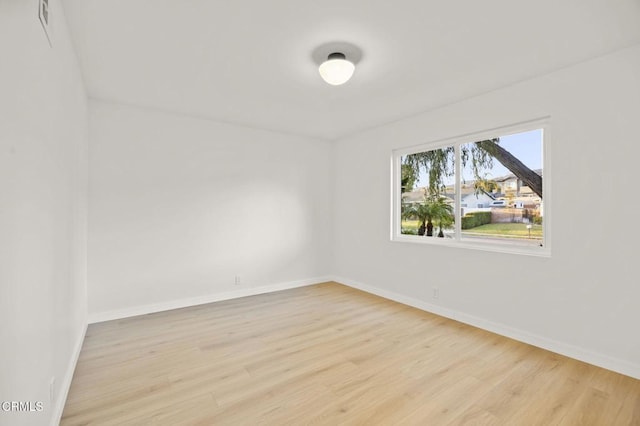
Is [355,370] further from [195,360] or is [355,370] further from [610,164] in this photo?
[610,164]

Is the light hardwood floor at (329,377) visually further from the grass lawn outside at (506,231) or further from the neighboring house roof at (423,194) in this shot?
the neighboring house roof at (423,194)

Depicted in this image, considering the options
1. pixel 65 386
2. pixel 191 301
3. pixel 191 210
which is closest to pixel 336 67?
pixel 191 210

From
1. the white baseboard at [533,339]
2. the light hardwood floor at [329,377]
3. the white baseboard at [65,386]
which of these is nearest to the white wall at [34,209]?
the white baseboard at [65,386]

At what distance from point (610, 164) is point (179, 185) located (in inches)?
176

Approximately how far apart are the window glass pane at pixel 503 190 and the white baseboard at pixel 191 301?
272 centimetres

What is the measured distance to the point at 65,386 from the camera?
2.04m

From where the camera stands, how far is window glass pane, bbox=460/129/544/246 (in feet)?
9.84

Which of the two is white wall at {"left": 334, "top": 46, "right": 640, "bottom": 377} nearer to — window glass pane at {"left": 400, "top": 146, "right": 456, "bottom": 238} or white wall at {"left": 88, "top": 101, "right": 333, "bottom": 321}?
window glass pane at {"left": 400, "top": 146, "right": 456, "bottom": 238}

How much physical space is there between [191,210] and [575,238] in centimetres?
420

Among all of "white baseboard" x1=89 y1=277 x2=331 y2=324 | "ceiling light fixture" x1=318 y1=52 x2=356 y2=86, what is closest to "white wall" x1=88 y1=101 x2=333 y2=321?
"white baseboard" x1=89 y1=277 x2=331 y2=324

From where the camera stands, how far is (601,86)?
2480 millimetres

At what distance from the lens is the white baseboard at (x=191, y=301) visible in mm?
3473

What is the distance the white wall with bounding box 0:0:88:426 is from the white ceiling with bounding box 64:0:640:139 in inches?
19.4

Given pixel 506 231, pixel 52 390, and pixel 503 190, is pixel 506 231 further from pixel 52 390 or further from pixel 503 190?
pixel 52 390
